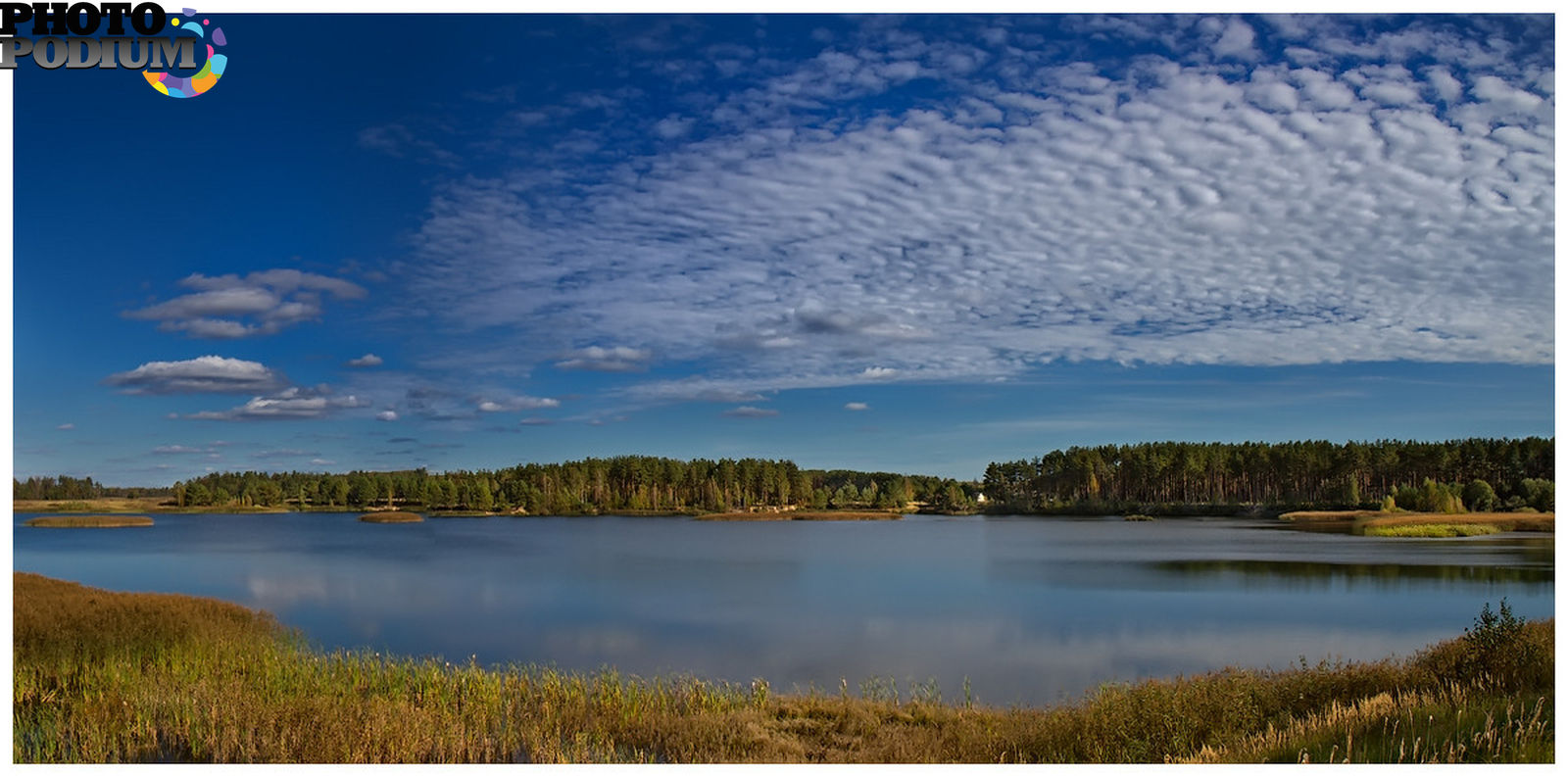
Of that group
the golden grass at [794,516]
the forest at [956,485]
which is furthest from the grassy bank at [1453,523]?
the golden grass at [794,516]

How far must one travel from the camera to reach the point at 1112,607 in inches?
1122

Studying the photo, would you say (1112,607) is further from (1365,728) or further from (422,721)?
(422,721)

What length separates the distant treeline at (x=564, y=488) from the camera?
126188 mm

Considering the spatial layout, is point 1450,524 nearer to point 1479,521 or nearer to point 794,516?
point 1479,521

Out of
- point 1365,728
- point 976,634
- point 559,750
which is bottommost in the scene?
point 976,634

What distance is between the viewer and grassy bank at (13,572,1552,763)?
32.7 feet

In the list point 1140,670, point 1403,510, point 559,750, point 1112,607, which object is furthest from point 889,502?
point 559,750

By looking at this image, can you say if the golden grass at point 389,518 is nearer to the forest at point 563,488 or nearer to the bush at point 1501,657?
the forest at point 563,488

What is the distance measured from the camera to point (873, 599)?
1265 inches

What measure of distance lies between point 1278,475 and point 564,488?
8923 centimetres

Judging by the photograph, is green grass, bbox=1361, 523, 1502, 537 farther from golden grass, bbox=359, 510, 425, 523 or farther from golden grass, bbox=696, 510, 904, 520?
golden grass, bbox=359, 510, 425, 523

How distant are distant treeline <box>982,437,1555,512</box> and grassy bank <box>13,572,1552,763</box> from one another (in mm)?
82479

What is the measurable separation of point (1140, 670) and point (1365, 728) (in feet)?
32.8

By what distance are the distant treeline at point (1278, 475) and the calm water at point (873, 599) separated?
1594 inches
